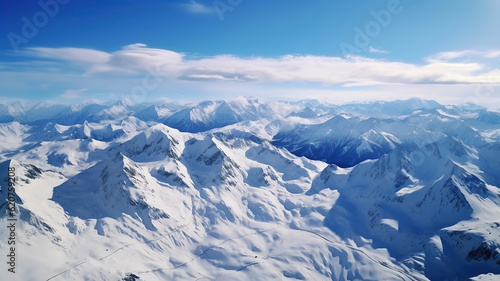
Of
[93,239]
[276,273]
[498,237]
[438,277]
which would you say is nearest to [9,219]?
[93,239]

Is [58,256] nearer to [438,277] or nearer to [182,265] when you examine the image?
[182,265]

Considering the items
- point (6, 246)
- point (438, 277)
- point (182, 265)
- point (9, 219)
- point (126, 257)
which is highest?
point (9, 219)

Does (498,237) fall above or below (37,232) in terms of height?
below

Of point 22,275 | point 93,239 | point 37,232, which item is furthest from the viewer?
point 93,239

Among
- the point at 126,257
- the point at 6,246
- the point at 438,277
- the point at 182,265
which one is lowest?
the point at 438,277

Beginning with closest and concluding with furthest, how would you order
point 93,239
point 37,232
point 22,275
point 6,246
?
point 22,275
point 6,246
point 37,232
point 93,239

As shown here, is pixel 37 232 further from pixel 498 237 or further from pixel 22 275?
pixel 498 237

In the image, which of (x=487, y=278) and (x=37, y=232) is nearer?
(x=487, y=278)

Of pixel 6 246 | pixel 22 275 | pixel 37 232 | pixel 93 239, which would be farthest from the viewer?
pixel 93 239

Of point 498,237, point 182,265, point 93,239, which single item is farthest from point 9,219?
point 498,237
